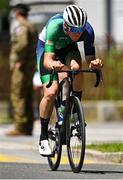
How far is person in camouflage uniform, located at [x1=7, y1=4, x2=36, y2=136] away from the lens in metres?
14.8

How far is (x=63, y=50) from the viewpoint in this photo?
32.8 feet

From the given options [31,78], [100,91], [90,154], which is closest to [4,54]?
[100,91]

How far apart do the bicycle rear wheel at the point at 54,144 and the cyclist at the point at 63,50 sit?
0.21 ft

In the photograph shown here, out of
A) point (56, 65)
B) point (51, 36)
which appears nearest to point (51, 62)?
point (56, 65)

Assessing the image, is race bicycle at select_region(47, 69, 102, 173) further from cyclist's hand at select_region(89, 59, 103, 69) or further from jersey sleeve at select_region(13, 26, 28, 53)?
jersey sleeve at select_region(13, 26, 28, 53)

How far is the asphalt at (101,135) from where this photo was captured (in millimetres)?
11188

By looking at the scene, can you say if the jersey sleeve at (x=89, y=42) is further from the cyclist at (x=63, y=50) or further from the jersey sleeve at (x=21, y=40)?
the jersey sleeve at (x=21, y=40)

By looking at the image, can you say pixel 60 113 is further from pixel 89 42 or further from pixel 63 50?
pixel 89 42

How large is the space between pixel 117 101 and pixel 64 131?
35.3ft

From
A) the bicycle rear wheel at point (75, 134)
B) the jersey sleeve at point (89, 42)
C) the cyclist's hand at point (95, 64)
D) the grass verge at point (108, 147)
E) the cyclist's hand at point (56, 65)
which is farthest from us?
the grass verge at point (108, 147)

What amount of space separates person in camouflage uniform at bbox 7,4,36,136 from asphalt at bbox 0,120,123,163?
1.00 feet

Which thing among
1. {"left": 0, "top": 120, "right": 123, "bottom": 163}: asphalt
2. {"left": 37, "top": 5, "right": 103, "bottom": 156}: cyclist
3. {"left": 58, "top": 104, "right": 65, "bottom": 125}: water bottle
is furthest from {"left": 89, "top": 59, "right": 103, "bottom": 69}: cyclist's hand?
{"left": 0, "top": 120, "right": 123, "bottom": 163}: asphalt

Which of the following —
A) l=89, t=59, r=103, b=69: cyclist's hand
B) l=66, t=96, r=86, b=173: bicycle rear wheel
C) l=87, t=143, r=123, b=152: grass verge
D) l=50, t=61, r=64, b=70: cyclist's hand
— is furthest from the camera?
l=87, t=143, r=123, b=152: grass verge

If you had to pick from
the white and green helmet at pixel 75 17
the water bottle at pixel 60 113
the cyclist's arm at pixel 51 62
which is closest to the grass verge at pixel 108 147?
the water bottle at pixel 60 113
